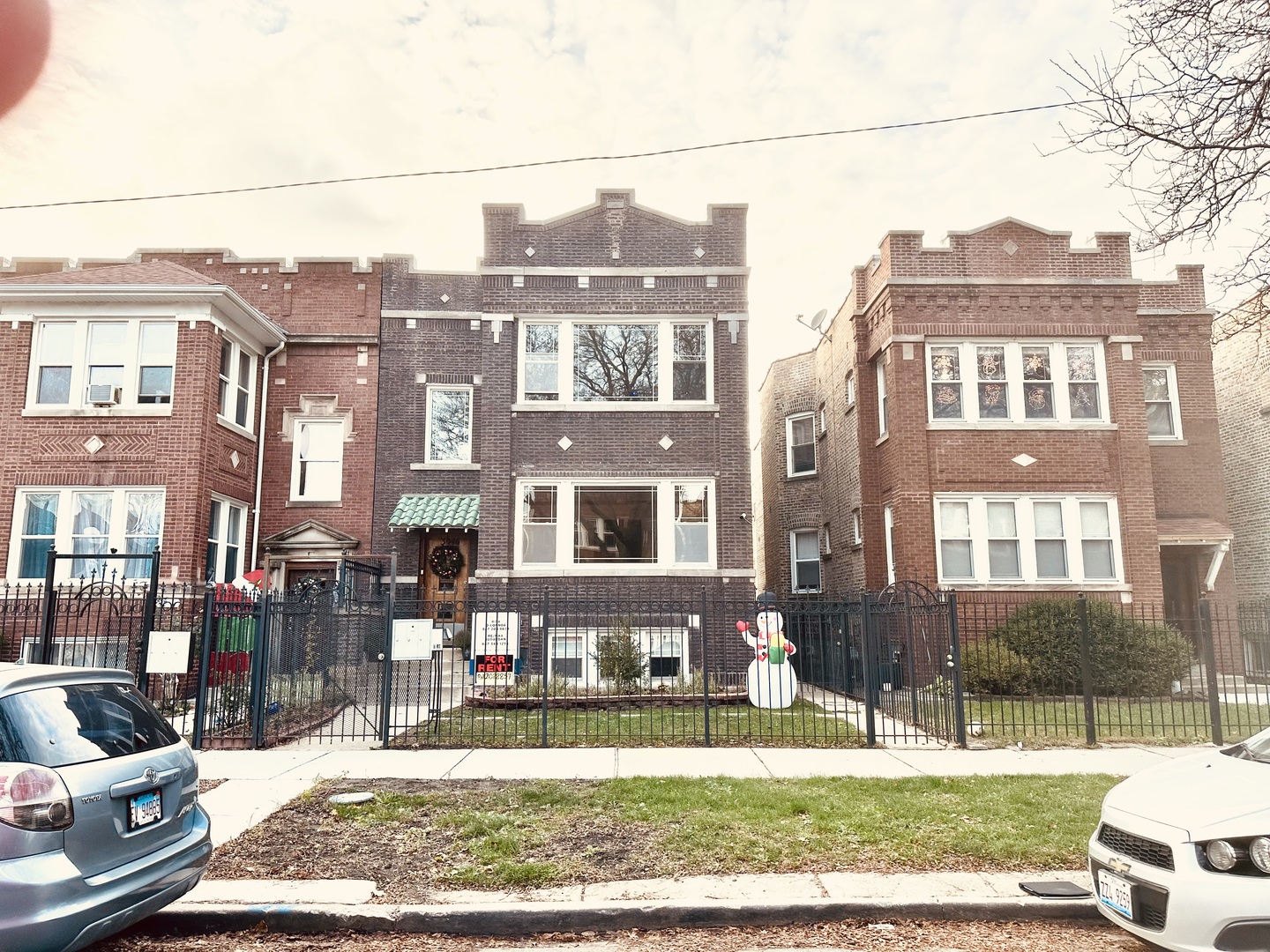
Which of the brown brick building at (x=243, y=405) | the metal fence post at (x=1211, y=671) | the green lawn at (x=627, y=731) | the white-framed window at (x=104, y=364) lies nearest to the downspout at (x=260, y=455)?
the brown brick building at (x=243, y=405)

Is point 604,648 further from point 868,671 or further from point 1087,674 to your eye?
point 1087,674

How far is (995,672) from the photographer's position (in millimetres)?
15031

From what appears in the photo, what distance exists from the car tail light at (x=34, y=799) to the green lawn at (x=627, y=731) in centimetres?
691

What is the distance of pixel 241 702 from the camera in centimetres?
1191

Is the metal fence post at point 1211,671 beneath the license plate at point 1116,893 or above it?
above

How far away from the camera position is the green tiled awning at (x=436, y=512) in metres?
19.2

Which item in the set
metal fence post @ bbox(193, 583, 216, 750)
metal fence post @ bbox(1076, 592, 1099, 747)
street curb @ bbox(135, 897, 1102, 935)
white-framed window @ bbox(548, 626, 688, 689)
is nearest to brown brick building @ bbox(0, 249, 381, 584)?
white-framed window @ bbox(548, 626, 688, 689)

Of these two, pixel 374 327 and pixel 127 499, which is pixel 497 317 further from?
pixel 127 499

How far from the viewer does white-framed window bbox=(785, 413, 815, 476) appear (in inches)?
999

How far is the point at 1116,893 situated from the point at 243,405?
19.7 metres

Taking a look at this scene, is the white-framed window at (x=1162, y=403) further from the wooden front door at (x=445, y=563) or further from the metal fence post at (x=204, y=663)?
Result: the metal fence post at (x=204, y=663)

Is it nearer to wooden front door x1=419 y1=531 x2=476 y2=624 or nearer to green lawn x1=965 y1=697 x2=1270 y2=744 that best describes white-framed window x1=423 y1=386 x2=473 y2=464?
wooden front door x1=419 y1=531 x2=476 y2=624

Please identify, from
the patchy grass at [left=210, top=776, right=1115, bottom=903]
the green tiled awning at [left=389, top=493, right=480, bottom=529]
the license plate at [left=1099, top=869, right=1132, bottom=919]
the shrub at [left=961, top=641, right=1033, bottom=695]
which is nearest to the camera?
the license plate at [left=1099, top=869, right=1132, bottom=919]

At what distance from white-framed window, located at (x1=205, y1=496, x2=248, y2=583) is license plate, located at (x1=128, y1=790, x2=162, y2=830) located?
559 inches
